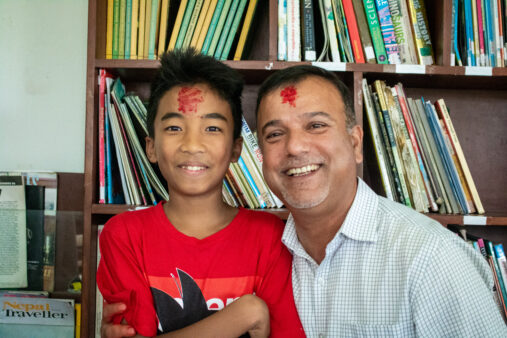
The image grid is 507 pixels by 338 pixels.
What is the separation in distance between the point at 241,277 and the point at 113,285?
1.18ft

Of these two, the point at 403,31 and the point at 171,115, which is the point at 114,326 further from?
the point at 403,31

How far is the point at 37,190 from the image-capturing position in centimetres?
197

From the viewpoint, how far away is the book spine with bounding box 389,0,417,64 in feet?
5.46

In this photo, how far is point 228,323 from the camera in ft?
3.40

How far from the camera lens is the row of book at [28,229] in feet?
6.36

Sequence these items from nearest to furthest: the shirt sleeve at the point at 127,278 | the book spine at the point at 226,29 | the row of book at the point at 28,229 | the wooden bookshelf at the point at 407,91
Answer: the shirt sleeve at the point at 127,278
the wooden bookshelf at the point at 407,91
the book spine at the point at 226,29
the row of book at the point at 28,229

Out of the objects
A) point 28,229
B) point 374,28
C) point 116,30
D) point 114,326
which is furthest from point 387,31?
point 28,229

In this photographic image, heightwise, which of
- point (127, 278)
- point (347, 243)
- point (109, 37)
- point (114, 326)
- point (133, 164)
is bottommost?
point (114, 326)

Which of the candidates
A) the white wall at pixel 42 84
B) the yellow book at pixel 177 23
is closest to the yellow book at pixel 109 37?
the yellow book at pixel 177 23

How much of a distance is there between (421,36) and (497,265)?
985 mm

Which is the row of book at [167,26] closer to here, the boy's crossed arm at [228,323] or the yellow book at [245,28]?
the yellow book at [245,28]

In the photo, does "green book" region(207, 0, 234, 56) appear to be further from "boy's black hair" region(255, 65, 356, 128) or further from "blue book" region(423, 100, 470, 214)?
"blue book" region(423, 100, 470, 214)

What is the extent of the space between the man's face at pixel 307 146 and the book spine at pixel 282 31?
17.3 inches

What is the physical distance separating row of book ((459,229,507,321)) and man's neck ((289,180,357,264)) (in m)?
0.74
